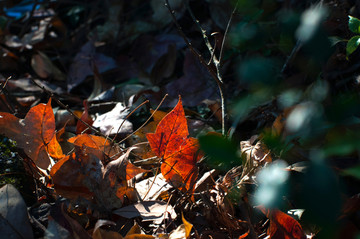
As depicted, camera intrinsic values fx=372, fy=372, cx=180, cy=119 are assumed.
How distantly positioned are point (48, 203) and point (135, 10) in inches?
64.3

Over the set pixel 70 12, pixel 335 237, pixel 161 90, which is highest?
pixel 335 237

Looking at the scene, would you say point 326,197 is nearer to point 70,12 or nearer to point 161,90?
point 161,90

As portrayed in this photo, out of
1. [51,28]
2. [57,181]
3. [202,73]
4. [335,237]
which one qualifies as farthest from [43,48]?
[335,237]

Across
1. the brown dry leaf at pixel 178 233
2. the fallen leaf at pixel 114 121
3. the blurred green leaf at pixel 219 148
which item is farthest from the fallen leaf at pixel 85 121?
the blurred green leaf at pixel 219 148

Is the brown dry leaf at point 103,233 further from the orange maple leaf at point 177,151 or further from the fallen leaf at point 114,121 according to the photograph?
the fallen leaf at point 114,121

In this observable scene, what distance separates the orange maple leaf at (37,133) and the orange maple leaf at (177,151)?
0.34 m

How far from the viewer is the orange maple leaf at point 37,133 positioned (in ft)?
3.90

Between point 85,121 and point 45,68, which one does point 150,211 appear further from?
→ point 45,68

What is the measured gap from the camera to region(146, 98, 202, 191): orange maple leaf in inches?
42.6

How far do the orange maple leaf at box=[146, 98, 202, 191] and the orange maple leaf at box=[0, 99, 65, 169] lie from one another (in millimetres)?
341

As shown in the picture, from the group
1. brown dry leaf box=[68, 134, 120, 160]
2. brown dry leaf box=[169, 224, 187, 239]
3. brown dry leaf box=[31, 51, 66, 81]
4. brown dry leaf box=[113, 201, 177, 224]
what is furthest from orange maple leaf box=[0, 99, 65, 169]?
brown dry leaf box=[31, 51, 66, 81]

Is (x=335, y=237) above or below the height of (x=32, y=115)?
above

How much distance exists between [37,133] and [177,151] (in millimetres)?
A: 470

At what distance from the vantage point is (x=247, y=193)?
1.09 meters
